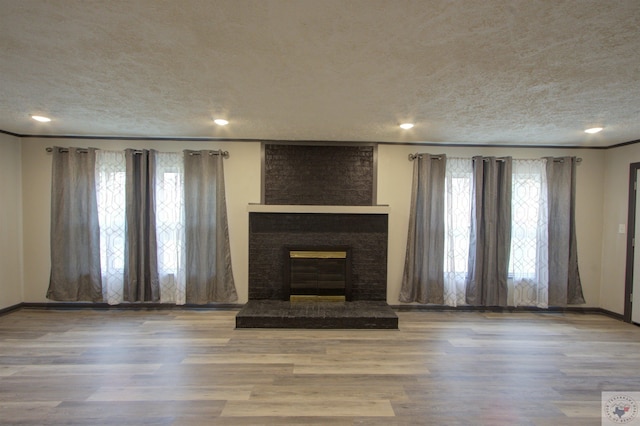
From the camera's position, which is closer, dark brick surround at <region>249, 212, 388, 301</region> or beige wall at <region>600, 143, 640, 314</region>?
beige wall at <region>600, 143, 640, 314</region>

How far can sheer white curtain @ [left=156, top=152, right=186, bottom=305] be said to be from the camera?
12.4 feet

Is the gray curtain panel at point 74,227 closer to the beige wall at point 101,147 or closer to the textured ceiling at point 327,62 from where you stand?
the beige wall at point 101,147

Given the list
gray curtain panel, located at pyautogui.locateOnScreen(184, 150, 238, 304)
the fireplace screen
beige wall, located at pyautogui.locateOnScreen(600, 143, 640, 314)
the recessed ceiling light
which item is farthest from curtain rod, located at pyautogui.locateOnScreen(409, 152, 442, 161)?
the recessed ceiling light

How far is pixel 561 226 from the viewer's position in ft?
12.5

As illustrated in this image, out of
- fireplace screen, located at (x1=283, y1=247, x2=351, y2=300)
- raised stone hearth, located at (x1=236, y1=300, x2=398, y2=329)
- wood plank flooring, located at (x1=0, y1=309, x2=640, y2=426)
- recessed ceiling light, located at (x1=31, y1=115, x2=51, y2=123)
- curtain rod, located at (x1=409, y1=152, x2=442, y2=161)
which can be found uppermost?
recessed ceiling light, located at (x1=31, y1=115, x2=51, y2=123)

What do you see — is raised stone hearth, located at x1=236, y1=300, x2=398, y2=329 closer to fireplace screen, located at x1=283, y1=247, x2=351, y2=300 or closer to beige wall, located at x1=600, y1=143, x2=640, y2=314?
fireplace screen, located at x1=283, y1=247, x2=351, y2=300

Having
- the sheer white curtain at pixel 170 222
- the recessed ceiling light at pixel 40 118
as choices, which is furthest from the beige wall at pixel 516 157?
the recessed ceiling light at pixel 40 118

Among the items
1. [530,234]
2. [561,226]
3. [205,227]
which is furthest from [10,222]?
[561,226]

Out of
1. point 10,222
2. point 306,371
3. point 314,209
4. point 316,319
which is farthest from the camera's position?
point 314,209

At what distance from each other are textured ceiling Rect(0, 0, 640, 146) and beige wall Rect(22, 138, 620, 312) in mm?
931

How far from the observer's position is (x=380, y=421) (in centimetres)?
187

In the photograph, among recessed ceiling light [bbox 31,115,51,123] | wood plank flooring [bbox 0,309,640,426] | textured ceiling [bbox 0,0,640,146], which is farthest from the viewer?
recessed ceiling light [bbox 31,115,51,123]

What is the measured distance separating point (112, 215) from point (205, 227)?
1216 mm

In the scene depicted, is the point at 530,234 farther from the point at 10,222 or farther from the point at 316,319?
the point at 10,222
